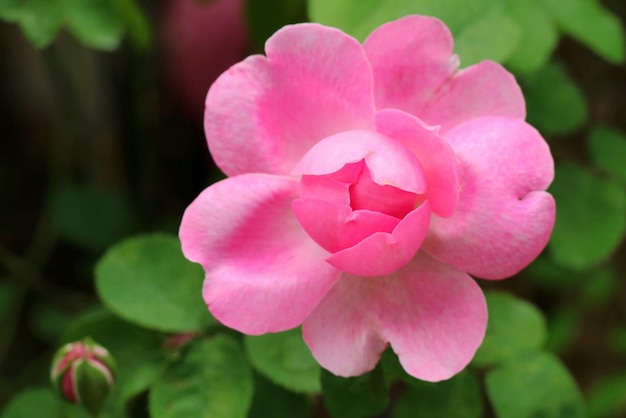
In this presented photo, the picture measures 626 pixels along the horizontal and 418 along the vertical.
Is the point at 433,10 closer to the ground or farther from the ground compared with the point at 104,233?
farther from the ground

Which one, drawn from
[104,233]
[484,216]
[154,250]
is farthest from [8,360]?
[484,216]

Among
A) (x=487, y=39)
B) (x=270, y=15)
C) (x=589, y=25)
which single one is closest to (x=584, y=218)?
(x=589, y=25)

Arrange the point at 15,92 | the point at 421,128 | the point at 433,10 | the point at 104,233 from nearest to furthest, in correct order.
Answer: the point at 421,128 < the point at 433,10 < the point at 104,233 < the point at 15,92

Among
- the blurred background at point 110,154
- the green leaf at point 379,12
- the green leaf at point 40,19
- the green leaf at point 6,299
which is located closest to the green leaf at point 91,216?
the blurred background at point 110,154

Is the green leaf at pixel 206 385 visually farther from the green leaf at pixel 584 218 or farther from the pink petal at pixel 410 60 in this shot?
the green leaf at pixel 584 218

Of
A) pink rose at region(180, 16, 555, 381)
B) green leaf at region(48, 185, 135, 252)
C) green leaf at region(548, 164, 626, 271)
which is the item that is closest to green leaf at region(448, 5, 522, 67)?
pink rose at region(180, 16, 555, 381)

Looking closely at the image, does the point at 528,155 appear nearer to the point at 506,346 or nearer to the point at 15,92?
the point at 506,346
